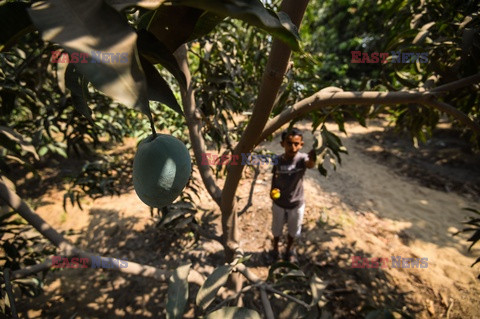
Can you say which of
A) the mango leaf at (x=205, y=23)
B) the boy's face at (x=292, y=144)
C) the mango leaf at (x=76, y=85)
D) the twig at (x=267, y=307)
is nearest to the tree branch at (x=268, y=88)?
the mango leaf at (x=205, y=23)

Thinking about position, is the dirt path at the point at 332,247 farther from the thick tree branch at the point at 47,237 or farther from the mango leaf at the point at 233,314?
the mango leaf at the point at 233,314

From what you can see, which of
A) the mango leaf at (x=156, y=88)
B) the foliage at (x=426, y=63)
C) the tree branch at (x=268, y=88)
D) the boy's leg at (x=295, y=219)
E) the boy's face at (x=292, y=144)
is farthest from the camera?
the boy's leg at (x=295, y=219)

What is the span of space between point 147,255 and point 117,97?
3.01m

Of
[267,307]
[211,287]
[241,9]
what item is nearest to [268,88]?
[241,9]

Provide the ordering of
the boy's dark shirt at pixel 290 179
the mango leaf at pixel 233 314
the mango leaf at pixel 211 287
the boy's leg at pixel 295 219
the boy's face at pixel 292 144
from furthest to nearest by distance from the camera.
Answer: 1. the boy's leg at pixel 295 219
2. the boy's dark shirt at pixel 290 179
3. the boy's face at pixel 292 144
4. the mango leaf at pixel 211 287
5. the mango leaf at pixel 233 314

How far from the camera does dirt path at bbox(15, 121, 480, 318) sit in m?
2.22

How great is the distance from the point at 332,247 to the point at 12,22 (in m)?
3.12

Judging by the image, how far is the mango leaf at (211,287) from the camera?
1.00 m

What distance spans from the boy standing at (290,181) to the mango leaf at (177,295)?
133 cm

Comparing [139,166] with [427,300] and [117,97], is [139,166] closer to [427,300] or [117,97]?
[117,97]

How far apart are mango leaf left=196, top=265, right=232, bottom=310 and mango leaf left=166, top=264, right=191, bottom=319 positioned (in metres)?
0.07

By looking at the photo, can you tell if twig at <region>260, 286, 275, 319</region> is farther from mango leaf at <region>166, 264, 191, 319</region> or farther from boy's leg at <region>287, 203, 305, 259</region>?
boy's leg at <region>287, 203, 305, 259</region>

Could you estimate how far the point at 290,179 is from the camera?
89.9 inches

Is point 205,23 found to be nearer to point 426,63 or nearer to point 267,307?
point 267,307
